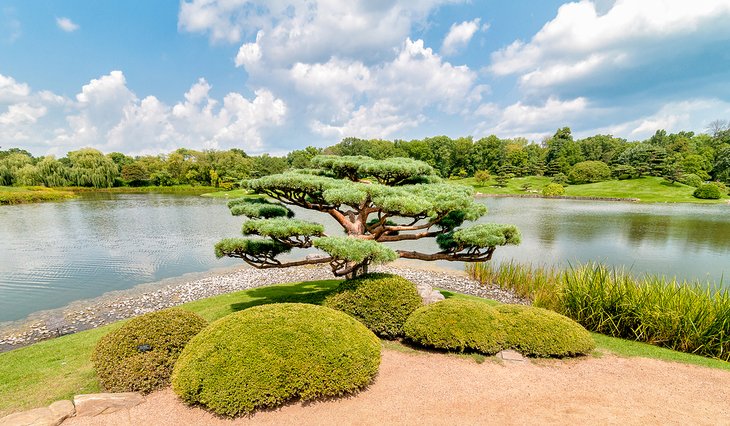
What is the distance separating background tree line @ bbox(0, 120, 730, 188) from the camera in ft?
191

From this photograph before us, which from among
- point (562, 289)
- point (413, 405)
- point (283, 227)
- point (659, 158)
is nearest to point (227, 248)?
point (283, 227)

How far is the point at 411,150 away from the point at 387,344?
77032mm

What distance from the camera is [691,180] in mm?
53969

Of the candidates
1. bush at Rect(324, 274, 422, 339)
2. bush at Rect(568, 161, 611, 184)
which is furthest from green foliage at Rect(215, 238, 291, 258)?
bush at Rect(568, 161, 611, 184)

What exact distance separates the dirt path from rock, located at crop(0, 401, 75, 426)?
166 mm

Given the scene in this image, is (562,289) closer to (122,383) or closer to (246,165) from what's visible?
(122,383)

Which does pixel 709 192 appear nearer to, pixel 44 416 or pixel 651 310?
pixel 651 310

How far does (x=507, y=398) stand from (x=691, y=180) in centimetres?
6952

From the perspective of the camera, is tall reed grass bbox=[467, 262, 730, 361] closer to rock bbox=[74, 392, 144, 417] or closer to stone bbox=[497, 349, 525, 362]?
stone bbox=[497, 349, 525, 362]

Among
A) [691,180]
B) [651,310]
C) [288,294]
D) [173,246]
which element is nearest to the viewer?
[651,310]

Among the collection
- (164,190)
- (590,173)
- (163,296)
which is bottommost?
(163,296)

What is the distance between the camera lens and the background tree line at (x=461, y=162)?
58.3 metres

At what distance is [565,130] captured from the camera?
8112 centimetres

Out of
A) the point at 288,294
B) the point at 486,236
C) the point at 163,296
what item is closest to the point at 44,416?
the point at 288,294
